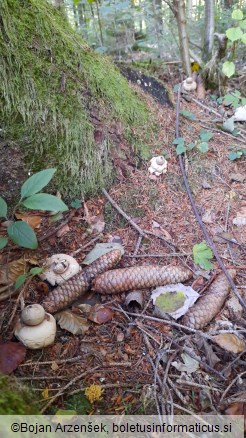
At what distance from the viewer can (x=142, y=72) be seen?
3414mm

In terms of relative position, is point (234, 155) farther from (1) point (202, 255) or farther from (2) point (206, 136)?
(1) point (202, 255)

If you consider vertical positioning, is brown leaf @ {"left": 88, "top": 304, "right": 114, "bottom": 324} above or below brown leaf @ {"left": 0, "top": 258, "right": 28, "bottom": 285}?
below

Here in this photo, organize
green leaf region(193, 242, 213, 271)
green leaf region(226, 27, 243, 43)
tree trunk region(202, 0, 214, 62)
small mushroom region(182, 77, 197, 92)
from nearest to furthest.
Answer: green leaf region(193, 242, 213, 271), green leaf region(226, 27, 243, 43), small mushroom region(182, 77, 197, 92), tree trunk region(202, 0, 214, 62)

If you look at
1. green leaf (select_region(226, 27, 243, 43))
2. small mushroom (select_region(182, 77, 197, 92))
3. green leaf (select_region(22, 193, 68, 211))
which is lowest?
green leaf (select_region(22, 193, 68, 211))

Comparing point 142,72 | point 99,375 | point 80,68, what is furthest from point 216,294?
point 142,72

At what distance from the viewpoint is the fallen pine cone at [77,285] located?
1.87 metres

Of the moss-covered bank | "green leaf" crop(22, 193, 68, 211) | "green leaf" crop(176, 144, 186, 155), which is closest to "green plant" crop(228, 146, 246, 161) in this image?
"green leaf" crop(176, 144, 186, 155)

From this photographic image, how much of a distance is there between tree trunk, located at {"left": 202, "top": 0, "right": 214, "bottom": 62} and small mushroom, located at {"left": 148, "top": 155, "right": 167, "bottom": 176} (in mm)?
3059

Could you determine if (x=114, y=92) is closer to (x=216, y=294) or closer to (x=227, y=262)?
(x=227, y=262)

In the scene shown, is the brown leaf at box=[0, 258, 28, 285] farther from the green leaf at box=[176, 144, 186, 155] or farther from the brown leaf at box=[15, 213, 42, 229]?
the green leaf at box=[176, 144, 186, 155]

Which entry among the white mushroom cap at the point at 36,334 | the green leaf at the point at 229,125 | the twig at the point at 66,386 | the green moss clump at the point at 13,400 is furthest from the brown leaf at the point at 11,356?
the green leaf at the point at 229,125

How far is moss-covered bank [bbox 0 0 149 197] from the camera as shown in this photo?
2.21m

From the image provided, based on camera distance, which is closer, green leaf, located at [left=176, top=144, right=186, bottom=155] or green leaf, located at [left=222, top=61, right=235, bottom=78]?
green leaf, located at [left=176, top=144, right=186, bottom=155]

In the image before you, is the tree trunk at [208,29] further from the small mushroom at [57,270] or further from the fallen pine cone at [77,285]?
the small mushroom at [57,270]
